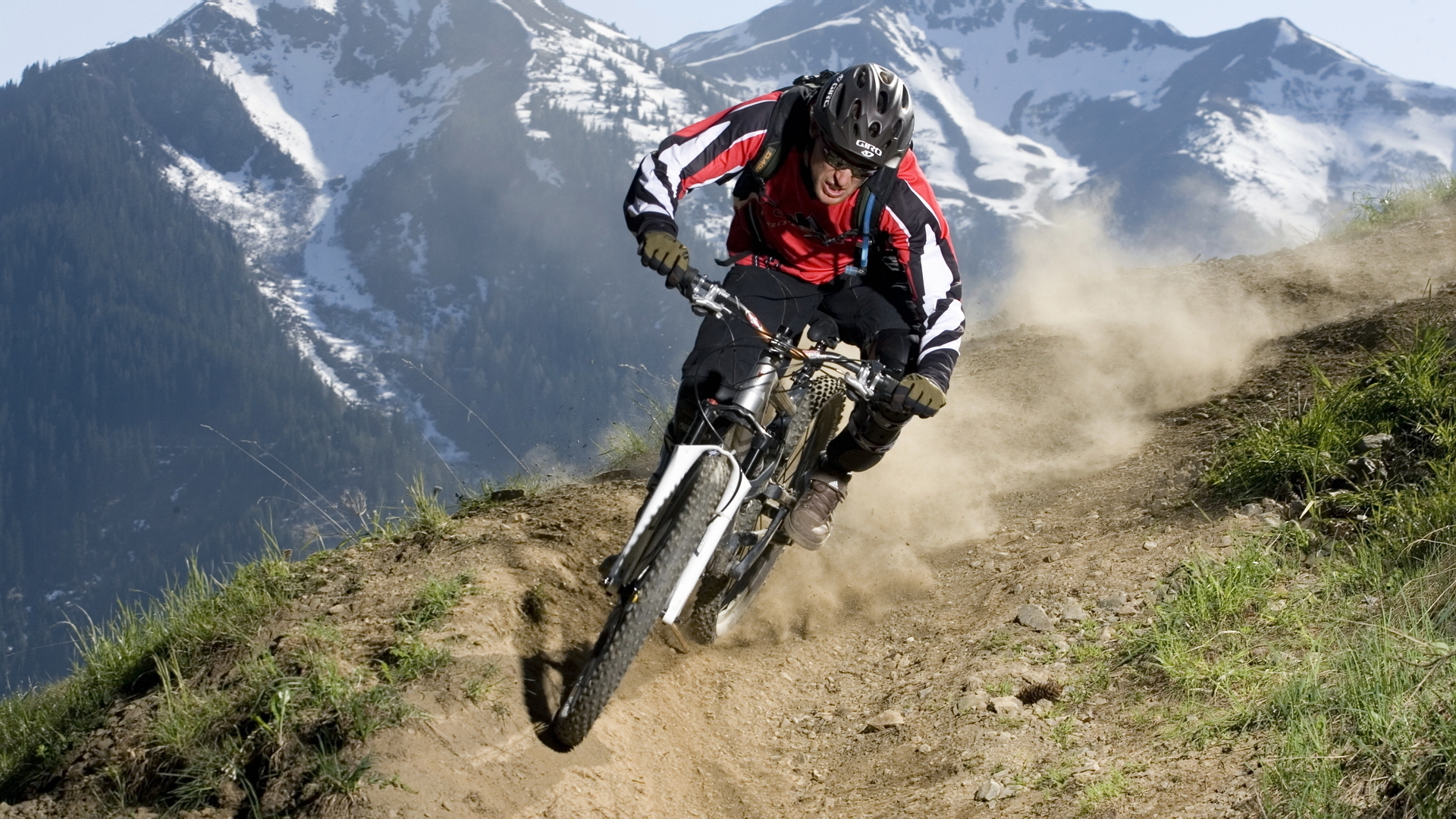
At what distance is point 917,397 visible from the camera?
416 centimetres

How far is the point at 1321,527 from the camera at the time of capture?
497 cm

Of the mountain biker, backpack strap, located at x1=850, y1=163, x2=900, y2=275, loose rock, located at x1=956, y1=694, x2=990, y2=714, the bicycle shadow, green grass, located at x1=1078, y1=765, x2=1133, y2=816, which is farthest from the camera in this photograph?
backpack strap, located at x1=850, y1=163, x2=900, y2=275

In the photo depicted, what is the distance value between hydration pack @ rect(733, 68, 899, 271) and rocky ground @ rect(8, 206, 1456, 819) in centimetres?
206

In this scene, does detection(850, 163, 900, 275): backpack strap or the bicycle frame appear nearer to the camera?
the bicycle frame

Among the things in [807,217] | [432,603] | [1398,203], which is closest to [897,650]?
[807,217]

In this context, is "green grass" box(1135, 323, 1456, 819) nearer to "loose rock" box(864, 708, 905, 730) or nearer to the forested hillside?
"loose rock" box(864, 708, 905, 730)

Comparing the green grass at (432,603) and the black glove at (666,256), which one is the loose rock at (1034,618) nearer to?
the black glove at (666,256)

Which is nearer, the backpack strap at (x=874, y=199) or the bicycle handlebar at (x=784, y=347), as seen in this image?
the bicycle handlebar at (x=784, y=347)

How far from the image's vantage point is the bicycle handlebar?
3916 millimetres

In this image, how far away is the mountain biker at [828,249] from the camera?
4.38 meters

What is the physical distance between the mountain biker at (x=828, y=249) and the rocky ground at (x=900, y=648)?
899 millimetres

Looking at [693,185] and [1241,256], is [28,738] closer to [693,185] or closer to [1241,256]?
[693,185]

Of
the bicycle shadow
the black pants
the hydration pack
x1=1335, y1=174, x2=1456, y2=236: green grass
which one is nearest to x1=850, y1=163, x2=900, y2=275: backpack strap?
the hydration pack

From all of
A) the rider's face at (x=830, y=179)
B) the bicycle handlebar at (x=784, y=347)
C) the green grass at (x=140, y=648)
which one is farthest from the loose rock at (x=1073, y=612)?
the green grass at (x=140, y=648)
